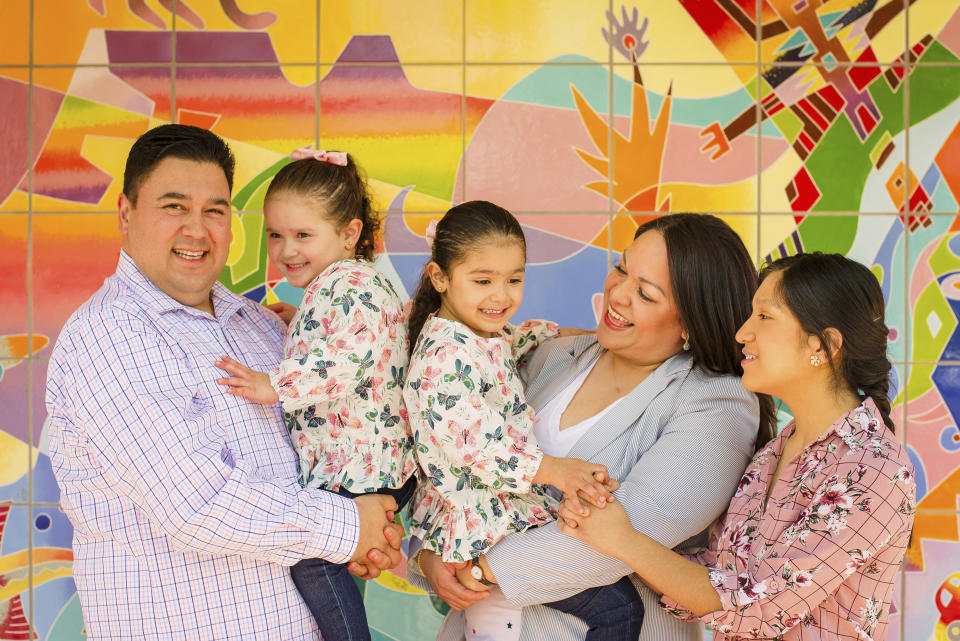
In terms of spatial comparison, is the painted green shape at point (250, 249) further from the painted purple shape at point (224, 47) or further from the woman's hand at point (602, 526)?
the woman's hand at point (602, 526)

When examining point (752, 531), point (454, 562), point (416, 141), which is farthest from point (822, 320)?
point (416, 141)

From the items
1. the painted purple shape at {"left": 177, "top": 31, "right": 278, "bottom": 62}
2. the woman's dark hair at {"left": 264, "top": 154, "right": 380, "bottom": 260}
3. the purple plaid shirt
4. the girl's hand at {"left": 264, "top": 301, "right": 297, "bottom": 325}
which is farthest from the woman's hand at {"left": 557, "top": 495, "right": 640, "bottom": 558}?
the painted purple shape at {"left": 177, "top": 31, "right": 278, "bottom": 62}

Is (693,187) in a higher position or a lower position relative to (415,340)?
higher

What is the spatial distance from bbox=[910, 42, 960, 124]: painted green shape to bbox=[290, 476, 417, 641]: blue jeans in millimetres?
2927

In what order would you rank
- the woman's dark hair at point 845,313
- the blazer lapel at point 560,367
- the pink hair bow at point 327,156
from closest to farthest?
the woman's dark hair at point 845,313 < the blazer lapel at point 560,367 < the pink hair bow at point 327,156

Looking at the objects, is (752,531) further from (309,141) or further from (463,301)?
(309,141)

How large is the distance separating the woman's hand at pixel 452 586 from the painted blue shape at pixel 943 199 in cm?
258

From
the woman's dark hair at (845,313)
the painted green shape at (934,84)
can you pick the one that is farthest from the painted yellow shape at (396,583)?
the painted green shape at (934,84)

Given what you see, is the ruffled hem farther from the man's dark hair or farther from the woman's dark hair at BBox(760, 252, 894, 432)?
the man's dark hair

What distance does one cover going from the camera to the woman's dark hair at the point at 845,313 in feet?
6.38

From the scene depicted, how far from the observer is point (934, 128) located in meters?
3.67

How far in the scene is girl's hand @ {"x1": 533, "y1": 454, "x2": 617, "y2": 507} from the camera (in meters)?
2.06

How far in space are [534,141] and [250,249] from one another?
47.9 inches

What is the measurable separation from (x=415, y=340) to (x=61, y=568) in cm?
218
